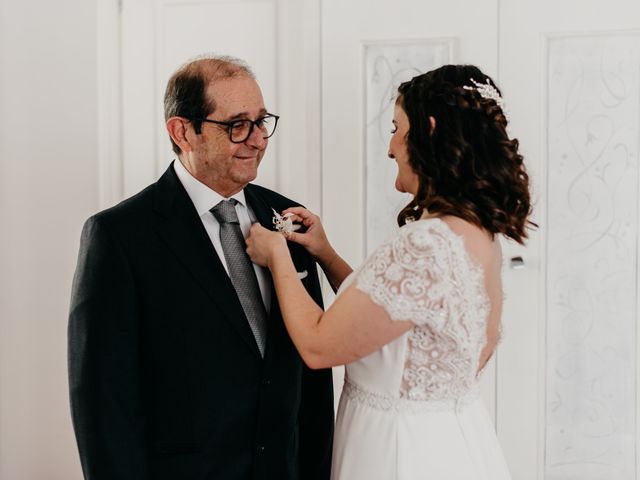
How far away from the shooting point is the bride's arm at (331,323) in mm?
1459

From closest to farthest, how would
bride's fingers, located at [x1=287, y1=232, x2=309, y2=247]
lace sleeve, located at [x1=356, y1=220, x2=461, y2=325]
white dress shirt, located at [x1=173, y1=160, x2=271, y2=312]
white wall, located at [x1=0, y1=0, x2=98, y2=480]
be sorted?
lace sleeve, located at [x1=356, y1=220, x2=461, y2=325], white dress shirt, located at [x1=173, y1=160, x2=271, y2=312], bride's fingers, located at [x1=287, y1=232, x2=309, y2=247], white wall, located at [x1=0, y1=0, x2=98, y2=480]

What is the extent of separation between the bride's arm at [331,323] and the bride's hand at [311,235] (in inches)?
8.5

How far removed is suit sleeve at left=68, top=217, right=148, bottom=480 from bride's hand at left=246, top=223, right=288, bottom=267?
0.29 meters

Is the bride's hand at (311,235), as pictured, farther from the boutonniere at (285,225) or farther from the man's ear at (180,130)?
the man's ear at (180,130)

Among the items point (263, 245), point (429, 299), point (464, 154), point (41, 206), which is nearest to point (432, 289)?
point (429, 299)

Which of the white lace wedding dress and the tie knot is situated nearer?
the white lace wedding dress

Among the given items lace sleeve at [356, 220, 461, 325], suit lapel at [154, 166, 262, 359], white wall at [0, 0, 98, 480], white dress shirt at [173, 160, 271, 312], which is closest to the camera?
lace sleeve at [356, 220, 461, 325]

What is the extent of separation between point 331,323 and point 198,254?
0.35m

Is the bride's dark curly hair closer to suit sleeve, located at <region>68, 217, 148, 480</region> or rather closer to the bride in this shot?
the bride

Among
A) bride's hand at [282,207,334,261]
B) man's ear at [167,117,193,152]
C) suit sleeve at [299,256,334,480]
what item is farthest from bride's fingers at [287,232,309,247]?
man's ear at [167,117,193,152]

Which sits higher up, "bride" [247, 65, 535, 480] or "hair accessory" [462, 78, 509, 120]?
"hair accessory" [462, 78, 509, 120]

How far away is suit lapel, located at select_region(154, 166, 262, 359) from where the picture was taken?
1598mm

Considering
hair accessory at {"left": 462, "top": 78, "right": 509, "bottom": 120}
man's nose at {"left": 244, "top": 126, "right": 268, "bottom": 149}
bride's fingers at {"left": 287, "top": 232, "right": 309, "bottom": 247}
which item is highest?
hair accessory at {"left": 462, "top": 78, "right": 509, "bottom": 120}

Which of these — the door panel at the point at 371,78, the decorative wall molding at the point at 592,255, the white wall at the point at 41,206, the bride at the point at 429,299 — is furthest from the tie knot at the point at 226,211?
the decorative wall molding at the point at 592,255
